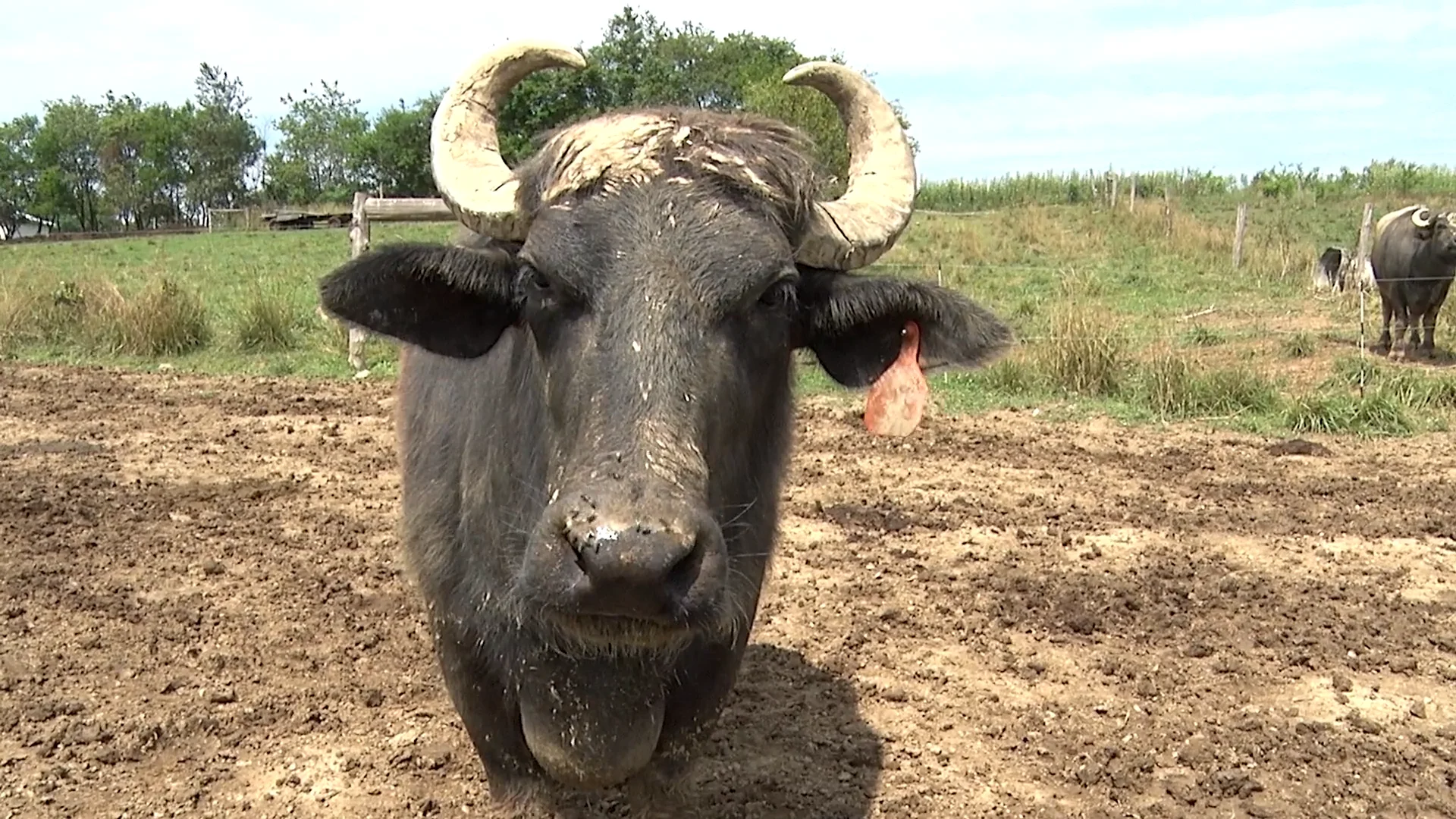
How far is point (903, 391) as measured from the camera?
340 cm

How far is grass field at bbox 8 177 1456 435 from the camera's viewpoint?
11.4m

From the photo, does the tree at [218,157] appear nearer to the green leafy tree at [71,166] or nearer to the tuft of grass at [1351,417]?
the green leafy tree at [71,166]

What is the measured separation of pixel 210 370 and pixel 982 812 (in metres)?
11.9

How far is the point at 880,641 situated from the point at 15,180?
302 feet

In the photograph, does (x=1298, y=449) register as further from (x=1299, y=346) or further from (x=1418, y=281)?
(x=1418, y=281)

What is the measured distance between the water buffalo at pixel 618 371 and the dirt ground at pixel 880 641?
1228 millimetres

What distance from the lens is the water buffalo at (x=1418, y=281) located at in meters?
15.2

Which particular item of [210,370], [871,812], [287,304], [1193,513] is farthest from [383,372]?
[871,812]

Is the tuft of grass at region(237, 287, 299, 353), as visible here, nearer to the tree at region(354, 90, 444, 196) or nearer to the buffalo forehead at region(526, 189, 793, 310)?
the buffalo forehead at region(526, 189, 793, 310)

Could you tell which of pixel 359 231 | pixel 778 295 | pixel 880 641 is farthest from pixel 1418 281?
pixel 778 295

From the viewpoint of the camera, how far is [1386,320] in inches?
610

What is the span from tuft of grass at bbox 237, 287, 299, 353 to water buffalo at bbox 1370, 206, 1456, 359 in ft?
49.9

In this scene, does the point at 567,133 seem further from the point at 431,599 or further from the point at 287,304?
the point at 287,304

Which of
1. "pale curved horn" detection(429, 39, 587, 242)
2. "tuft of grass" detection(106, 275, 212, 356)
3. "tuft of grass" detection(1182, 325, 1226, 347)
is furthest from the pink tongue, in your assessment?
"tuft of grass" detection(106, 275, 212, 356)
